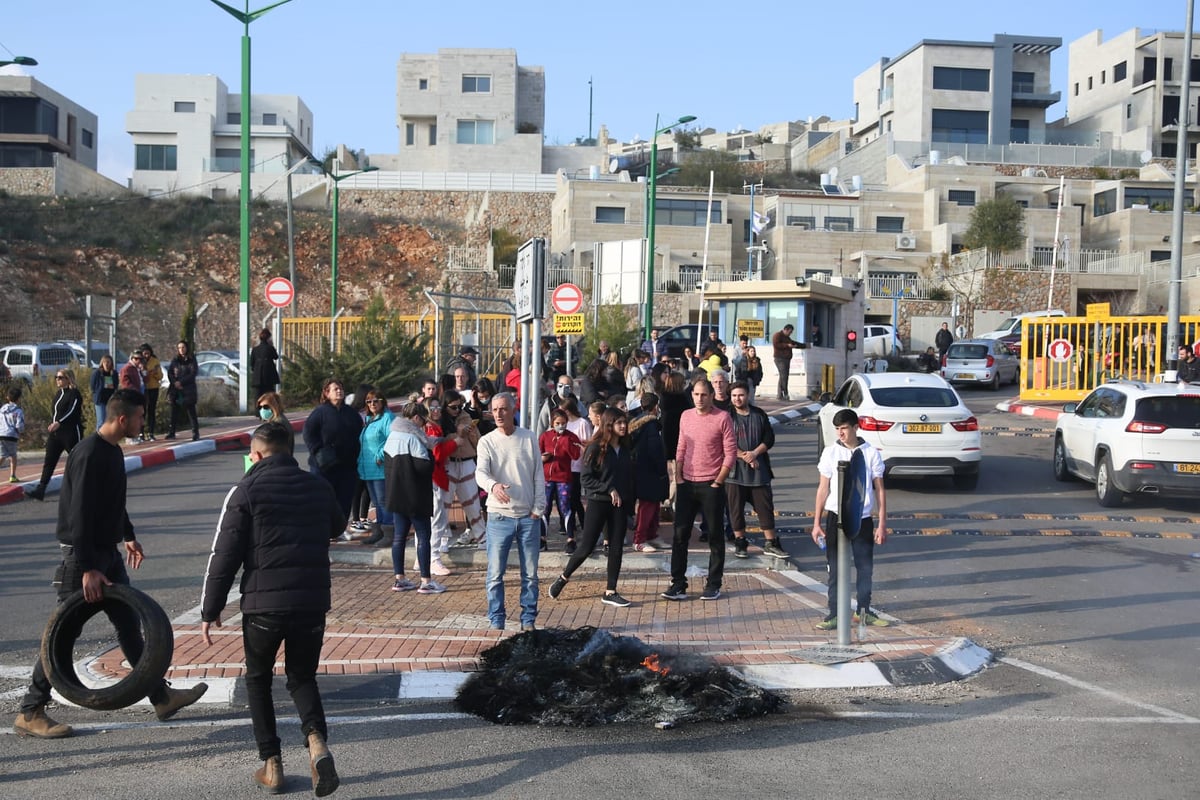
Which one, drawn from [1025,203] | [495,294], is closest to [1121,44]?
[1025,203]

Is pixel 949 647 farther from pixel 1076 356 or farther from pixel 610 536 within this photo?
pixel 1076 356

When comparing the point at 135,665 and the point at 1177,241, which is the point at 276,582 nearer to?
the point at 135,665

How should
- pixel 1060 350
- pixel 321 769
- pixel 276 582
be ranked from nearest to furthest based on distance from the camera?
1. pixel 321 769
2. pixel 276 582
3. pixel 1060 350

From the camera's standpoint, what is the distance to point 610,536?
9938 mm

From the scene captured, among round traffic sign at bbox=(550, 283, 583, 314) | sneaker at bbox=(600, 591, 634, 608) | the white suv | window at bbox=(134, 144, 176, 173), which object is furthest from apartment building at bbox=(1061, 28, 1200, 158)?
sneaker at bbox=(600, 591, 634, 608)

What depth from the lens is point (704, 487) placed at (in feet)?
33.2

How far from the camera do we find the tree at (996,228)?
5881 centimetres

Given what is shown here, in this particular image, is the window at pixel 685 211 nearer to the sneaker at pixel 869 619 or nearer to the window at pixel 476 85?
the window at pixel 476 85

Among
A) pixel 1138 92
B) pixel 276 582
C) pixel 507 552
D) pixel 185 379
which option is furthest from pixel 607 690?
pixel 1138 92

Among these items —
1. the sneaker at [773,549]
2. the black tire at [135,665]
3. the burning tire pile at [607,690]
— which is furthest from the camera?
the sneaker at [773,549]

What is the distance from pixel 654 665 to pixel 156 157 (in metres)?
75.2

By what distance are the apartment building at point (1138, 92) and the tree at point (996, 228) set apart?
18.1 m

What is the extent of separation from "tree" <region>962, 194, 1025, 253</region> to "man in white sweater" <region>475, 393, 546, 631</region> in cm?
5387

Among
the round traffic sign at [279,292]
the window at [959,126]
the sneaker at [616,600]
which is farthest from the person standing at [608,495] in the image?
the window at [959,126]
